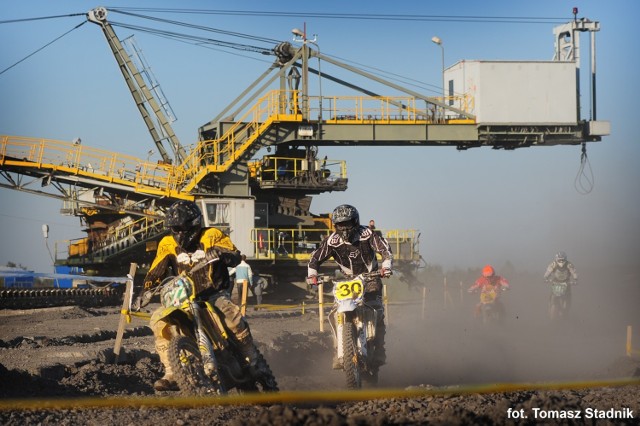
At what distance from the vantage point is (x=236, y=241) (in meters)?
38.8

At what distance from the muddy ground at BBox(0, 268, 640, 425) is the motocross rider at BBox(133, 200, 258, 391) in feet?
3.11

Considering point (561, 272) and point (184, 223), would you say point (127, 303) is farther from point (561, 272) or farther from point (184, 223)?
point (561, 272)

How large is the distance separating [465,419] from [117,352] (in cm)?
628

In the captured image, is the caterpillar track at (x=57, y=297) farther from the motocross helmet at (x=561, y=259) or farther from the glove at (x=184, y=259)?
the glove at (x=184, y=259)

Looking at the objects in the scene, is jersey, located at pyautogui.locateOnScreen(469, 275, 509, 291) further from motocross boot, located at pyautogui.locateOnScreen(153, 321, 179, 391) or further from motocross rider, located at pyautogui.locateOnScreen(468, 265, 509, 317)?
motocross boot, located at pyautogui.locateOnScreen(153, 321, 179, 391)

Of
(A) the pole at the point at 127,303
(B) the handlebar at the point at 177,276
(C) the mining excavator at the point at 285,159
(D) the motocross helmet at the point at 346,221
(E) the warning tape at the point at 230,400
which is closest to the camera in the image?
(E) the warning tape at the point at 230,400

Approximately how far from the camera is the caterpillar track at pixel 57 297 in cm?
2723

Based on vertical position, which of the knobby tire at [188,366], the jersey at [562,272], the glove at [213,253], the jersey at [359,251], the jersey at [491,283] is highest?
the glove at [213,253]

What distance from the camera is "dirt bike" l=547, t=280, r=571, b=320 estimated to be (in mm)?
23922

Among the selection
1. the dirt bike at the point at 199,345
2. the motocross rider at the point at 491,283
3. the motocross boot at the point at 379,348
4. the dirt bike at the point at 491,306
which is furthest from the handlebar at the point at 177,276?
the dirt bike at the point at 491,306

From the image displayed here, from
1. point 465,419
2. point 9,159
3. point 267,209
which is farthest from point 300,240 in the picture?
point 465,419

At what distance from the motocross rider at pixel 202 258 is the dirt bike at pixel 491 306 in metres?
14.5

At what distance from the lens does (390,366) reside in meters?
16.4

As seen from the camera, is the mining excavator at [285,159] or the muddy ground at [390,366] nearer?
the muddy ground at [390,366]
